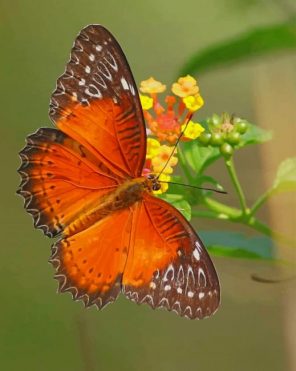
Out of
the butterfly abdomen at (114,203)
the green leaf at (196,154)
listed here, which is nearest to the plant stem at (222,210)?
the green leaf at (196,154)

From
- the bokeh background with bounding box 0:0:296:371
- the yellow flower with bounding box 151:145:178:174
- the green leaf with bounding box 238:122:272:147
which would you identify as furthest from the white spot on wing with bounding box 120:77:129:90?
the bokeh background with bounding box 0:0:296:371

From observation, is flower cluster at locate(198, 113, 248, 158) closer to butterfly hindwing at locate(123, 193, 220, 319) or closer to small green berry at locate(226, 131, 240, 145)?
A: small green berry at locate(226, 131, 240, 145)

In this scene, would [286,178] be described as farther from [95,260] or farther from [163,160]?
[95,260]

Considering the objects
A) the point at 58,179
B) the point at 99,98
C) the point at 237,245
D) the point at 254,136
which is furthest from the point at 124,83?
the point at 237,245

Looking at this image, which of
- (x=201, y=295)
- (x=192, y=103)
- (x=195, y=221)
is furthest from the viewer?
(x=195, y=221)

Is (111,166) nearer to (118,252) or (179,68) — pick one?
(118,252)

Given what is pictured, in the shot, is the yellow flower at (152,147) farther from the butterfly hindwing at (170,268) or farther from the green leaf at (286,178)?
the green leaf at (286,178)
